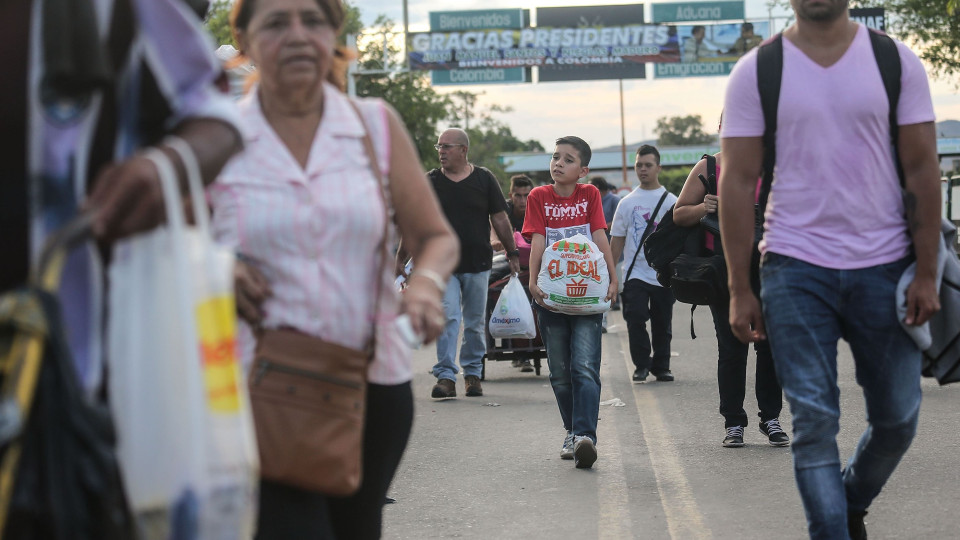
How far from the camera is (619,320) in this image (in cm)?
1950

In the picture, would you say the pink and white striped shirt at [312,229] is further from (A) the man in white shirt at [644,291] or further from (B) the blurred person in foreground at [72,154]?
(A) the man in white shirt at [644,291]

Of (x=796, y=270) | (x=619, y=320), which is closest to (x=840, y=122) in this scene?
(x=796, y=270)

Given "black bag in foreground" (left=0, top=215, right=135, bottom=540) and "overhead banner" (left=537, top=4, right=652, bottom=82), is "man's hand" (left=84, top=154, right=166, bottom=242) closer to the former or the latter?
"black bag in foreground" (left=0, top=215, right=135, bottom=540)

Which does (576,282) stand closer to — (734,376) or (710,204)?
(710,204)

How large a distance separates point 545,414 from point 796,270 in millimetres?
5220

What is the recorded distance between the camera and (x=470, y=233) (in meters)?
11.0

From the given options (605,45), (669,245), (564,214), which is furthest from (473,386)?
(605,45)

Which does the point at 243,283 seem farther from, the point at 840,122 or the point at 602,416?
the point at 602,416

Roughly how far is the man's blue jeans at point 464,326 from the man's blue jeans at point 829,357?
6.35 metres

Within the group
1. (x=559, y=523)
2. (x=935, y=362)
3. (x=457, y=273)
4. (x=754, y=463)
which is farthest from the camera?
(x=457, y=273)

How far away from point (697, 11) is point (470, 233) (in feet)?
110

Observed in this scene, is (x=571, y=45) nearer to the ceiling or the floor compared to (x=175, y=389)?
nearer to the ceiling

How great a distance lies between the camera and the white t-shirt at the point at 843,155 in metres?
4.37

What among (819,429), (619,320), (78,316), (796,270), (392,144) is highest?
(392,144)
